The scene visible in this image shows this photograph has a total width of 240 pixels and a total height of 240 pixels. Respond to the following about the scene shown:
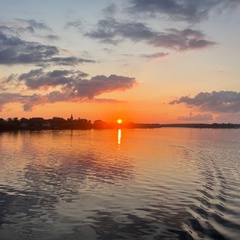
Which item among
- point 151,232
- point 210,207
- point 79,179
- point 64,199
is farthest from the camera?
point 79,179

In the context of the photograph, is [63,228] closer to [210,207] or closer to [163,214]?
[163,214]

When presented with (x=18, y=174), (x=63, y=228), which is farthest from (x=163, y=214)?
(x=18, y=174)

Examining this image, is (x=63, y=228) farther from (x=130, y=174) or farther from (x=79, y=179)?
(x=130, y=174)

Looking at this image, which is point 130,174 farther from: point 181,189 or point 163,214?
point 163,214

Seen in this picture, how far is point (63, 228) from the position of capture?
70.8ft

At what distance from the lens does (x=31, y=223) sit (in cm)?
2258

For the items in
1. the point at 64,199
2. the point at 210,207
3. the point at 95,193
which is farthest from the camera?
the point at 95,193

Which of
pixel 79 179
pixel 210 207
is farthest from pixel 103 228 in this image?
→ pixel 79 179

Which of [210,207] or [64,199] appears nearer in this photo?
[210,207]

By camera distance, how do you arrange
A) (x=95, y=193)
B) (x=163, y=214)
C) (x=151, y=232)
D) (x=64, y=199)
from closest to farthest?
(x=151, y=232) < (x=163, y=214) < (x=64, y=199) < (x=95, y=193)

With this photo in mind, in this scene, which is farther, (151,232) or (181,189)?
(181,189)

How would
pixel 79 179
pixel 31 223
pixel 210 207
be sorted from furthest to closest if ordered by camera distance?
pixel 79 179 → pixel 210 207 → pixel 31 223

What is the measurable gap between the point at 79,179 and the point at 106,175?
4.99 meters

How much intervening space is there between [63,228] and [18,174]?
77.9 ft
